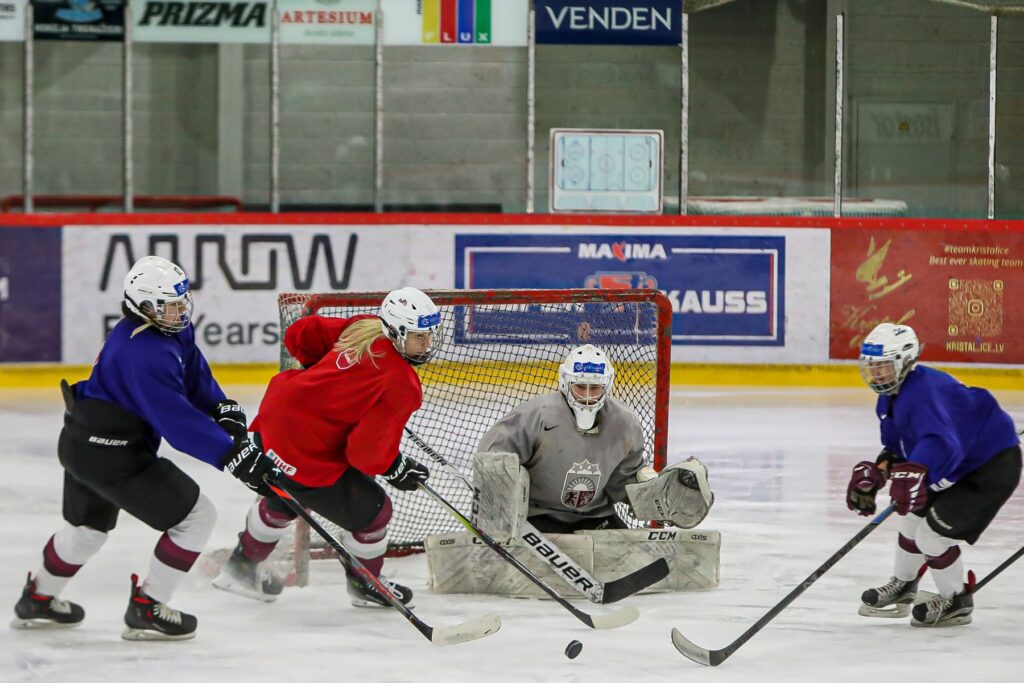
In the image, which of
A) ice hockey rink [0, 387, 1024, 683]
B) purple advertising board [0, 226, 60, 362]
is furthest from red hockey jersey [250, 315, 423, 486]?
purple advertising board [0, 226, 60, 362]

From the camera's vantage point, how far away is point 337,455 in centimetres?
418

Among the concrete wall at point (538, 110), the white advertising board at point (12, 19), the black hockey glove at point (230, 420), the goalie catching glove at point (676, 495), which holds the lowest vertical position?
the goalie catching glove at point (676, 495)

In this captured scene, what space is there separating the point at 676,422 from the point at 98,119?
5.03 metres

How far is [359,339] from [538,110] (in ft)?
18.9

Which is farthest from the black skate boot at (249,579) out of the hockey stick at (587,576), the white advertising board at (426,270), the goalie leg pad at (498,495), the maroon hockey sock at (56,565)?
the white advertising board at (426,270)

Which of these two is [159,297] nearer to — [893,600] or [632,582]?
[632,582]

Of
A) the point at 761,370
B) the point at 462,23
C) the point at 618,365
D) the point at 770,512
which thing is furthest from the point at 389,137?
the point at 770,512

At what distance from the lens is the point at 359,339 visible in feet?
13.3

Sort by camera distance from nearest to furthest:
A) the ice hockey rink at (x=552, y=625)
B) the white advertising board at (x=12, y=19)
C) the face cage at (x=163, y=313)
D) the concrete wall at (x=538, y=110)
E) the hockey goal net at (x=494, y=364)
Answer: the ice hockey rink at (x=552, y=625)
the face cage at (x=163, y=313)
the hockey goal net at (x=494, y=364)
the white advertising board at (x=12, y=19)
the concrete wall at (x=538, y=110)

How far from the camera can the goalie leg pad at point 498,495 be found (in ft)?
14.1

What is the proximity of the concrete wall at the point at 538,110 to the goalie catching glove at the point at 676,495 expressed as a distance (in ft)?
15.8

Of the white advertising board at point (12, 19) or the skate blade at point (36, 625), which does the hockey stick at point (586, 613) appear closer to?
the skate blade at point (36, 625)

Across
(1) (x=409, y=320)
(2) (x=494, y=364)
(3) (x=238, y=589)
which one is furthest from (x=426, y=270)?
(1) (x=409, y=320)

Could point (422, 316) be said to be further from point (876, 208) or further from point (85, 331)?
point (876, 208)
